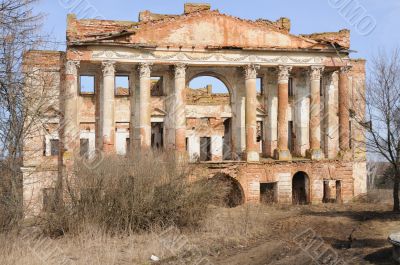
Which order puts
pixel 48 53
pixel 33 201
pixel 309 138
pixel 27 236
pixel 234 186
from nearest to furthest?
1. pixel 27 236
2. pixel 33 201
3. pixel 48 53
4. pixel 234 186
5. pixel 309 138

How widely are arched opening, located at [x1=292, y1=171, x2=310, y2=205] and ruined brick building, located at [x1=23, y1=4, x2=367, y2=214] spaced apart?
0.05 meters

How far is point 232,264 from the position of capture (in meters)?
→ 10.7

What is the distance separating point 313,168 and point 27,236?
14.4 meters

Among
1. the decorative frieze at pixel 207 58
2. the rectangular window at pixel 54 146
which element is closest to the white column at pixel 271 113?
the decorative frieze at pixel 207 58

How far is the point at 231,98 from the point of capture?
23656 mm

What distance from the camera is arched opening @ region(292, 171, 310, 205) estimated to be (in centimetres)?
2260

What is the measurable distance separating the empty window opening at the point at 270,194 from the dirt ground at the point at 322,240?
2955mm

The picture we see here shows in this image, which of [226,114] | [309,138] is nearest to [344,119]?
[309,138]

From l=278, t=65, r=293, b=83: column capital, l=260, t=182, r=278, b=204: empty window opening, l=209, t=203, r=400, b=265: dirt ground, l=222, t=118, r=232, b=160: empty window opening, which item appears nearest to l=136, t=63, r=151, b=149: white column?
l=222, t=118, r=232, b=160: empty window opening

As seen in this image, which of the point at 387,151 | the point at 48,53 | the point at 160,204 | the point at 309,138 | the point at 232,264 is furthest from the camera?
the point at 309,138

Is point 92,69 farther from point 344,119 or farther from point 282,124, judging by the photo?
point 344,119

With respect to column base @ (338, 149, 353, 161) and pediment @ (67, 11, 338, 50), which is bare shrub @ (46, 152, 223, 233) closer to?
pediment @ (67, 11, 338, 50)

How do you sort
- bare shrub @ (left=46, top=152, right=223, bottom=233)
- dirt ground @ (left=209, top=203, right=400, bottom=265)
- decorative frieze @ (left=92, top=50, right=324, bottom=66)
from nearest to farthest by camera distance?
dirt ground @ (left=209, top=203, right=400, bottom=265)
bare shrub @ (left=46, top=152, right=223, bottom=233)
decorative frieze @ (left=92, top=50, right=324, bottom=66)

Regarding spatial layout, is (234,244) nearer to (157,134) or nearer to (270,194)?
(270,194)
